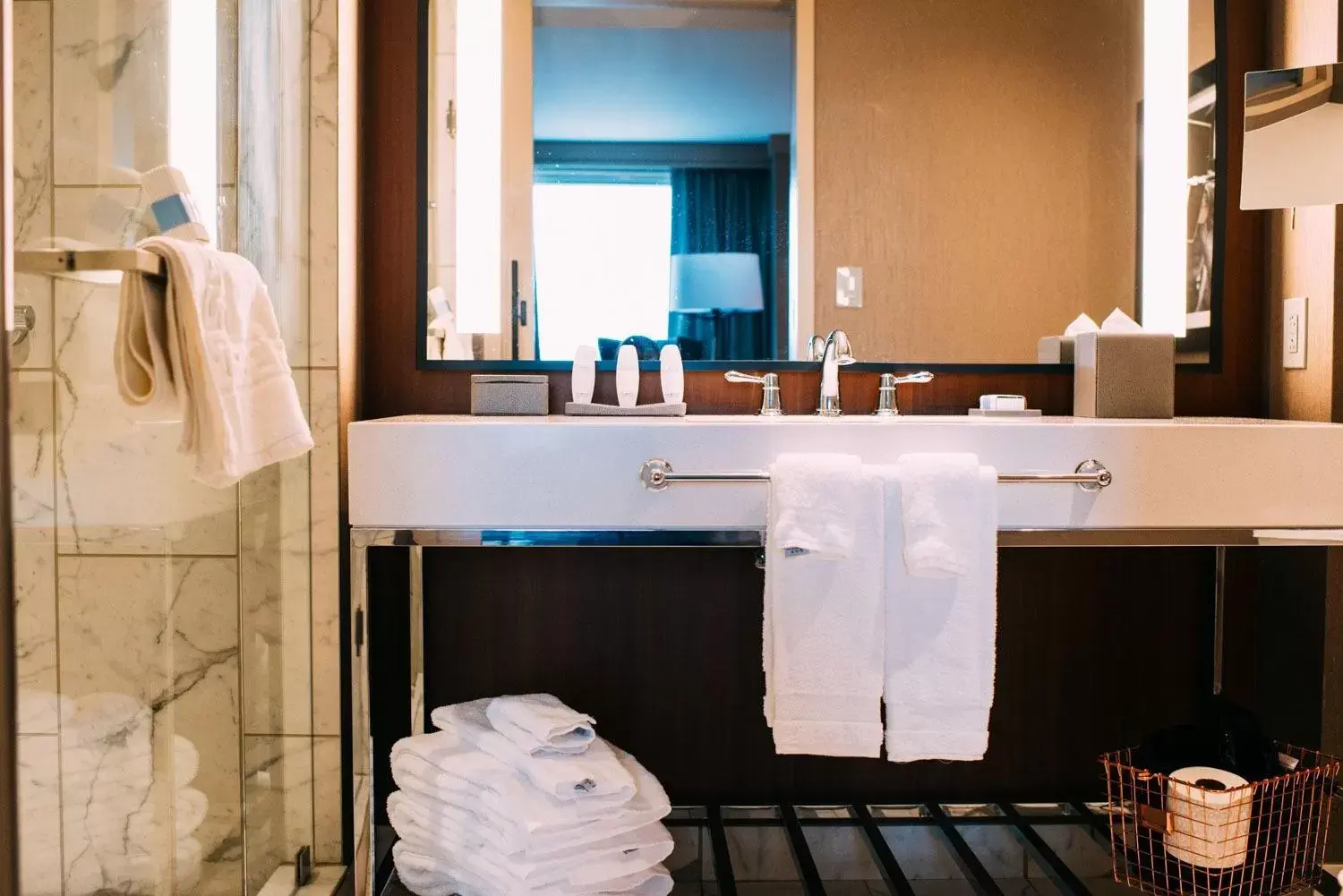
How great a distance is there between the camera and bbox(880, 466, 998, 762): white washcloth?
1404 mm

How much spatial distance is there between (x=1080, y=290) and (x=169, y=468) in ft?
5.26

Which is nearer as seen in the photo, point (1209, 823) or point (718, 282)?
point (1209, 823)

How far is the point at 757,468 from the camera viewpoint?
1457 mm

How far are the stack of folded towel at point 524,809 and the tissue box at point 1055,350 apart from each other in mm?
1073

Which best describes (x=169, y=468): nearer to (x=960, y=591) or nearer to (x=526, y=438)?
(x=526, y=438)

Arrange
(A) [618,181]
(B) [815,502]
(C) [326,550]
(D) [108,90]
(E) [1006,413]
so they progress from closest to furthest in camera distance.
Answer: (D) [108,90]
(B) [815,502]
(C) [326,550]
(E) [1006,413]
(A) [618,181]

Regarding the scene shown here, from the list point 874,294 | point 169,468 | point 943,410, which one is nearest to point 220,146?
point 169,468

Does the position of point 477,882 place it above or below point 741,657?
below

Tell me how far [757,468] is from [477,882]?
76cm

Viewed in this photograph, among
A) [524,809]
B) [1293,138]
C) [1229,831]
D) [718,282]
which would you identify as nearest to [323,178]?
[718,282]

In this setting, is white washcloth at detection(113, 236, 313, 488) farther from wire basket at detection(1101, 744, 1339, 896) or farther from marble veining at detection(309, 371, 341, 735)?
wire basket at detection(1101, 744, 1339, 896)

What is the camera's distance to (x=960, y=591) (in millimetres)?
1414

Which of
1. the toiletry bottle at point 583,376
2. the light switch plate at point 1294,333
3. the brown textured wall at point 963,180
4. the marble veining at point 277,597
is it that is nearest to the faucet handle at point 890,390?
the brown textured wall at point 963,180

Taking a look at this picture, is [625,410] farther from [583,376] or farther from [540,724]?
[540,724]
